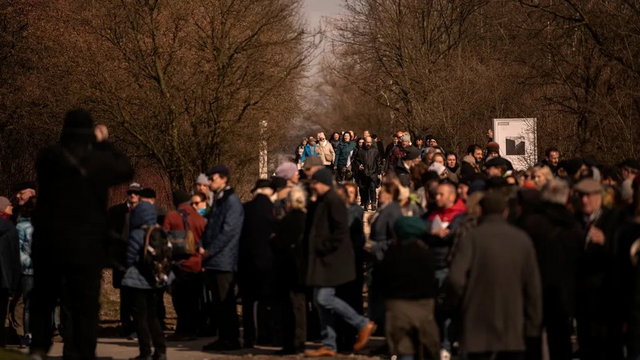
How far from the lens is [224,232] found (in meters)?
16.6

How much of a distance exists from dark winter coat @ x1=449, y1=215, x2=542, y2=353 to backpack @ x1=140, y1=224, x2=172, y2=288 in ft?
15.6

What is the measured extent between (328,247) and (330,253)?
0.32 ft

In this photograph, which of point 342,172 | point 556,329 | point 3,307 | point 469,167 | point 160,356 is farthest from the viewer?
point 342,172

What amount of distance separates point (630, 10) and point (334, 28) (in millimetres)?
32853

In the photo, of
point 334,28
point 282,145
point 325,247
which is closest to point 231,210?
point 325,247

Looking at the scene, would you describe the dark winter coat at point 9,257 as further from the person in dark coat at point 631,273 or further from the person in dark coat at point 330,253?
the person in dark coat at point 631,273

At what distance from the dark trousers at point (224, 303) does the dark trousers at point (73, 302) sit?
4.76 metres

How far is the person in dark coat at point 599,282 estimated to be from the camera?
41.7 feet

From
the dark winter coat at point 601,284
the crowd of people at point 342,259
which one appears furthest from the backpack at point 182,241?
the dark winter coat at point 601,284

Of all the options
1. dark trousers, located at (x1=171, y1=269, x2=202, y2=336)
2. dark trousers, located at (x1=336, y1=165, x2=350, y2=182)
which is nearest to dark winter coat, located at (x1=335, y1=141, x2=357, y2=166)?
dark trousers, located at (x1=336, y1=165, x2=350, y2=182)

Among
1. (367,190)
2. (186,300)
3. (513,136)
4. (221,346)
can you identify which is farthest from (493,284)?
(367,190)

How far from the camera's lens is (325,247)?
15.3m

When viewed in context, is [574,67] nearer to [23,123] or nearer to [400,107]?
[23,123]

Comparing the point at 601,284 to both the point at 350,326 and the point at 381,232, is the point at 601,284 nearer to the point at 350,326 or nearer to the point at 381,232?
the point at 381,232
